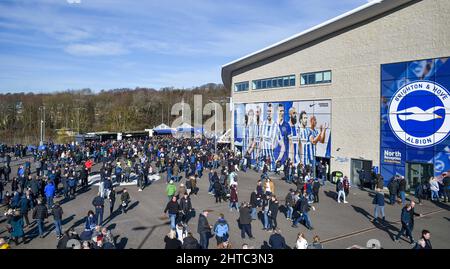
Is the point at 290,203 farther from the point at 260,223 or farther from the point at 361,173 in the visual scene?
the point at 361,173

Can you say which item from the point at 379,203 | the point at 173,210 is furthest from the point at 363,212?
the point at 173,210

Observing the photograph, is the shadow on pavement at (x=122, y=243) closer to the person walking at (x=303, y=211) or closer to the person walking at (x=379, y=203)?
the person walking at (x=303, y=211)

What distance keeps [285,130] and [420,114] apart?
1273 centimetres

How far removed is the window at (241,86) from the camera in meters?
38.8

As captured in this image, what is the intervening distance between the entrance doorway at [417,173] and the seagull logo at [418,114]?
2.69 m

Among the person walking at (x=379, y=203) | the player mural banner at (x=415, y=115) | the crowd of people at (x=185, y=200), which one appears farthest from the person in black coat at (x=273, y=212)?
the player mural banner at (x=415, y=115)

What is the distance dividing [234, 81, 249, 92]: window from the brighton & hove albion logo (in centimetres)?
1864

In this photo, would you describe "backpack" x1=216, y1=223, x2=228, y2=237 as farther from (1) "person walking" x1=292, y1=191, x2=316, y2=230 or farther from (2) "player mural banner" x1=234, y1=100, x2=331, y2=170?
(2) "player mural banner" x1=234, y1=100, x2=331, y2=170

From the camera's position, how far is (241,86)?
39906 mm

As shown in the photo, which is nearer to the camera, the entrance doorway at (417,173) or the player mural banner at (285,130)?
the entrance doorway at (417,173)

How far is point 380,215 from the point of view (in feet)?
52.2

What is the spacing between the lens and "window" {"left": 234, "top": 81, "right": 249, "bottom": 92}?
38750mm

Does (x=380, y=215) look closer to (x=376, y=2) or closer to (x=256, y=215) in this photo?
(x=256, y=215)

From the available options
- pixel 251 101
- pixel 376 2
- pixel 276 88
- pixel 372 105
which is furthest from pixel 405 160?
pixel 251 101
